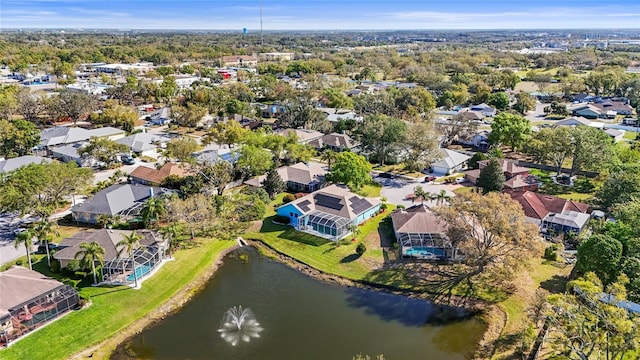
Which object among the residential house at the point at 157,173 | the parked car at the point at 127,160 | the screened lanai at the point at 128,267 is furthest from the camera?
the parked car at the point at 127,160

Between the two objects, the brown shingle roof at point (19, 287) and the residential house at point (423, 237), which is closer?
the brown shingle roof at point (19, 287)

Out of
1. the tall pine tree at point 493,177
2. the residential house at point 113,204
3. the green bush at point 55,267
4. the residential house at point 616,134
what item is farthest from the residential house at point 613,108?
the green bush at point 55,267

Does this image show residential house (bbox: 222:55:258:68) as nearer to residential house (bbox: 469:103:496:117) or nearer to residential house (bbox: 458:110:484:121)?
residential house (bbox: 469:103:496:117)

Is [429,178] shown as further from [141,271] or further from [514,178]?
[141,271]

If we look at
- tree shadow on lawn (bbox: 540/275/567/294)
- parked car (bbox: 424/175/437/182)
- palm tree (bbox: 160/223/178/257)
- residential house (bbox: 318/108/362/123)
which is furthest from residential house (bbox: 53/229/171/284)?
residential house (bbox: 318/108/362/123)

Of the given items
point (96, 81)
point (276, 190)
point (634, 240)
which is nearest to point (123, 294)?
point (276, 190)

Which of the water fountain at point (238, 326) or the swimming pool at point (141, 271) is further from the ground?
the swimming pool at point (141, 271)

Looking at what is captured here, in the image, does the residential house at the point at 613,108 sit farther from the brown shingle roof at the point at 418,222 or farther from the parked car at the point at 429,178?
the brown shingle roof at the point at 418,222
